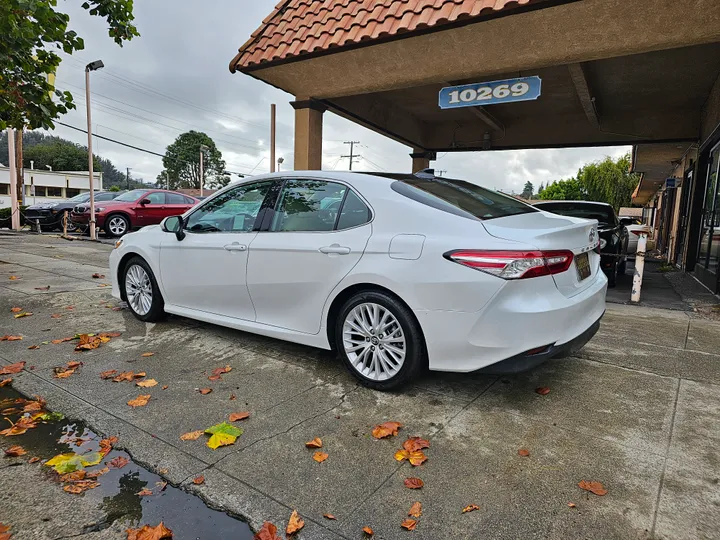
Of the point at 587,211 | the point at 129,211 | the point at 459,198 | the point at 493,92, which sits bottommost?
the point at 129,211

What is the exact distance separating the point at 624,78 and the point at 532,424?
7.22 m

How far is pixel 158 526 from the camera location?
1.93 meters

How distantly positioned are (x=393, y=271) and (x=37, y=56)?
19.2 feet

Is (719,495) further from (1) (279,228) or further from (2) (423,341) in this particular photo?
(1) (279,228)

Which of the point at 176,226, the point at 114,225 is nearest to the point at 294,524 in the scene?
the point at 176,226

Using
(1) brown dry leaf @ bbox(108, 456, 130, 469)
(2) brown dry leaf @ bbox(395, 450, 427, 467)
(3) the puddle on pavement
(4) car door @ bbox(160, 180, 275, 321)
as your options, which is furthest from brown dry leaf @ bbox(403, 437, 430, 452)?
(4) car door @ bbox(160, 180, 275, 321)

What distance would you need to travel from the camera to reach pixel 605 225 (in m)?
7.59

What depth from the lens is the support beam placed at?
6.55 metres

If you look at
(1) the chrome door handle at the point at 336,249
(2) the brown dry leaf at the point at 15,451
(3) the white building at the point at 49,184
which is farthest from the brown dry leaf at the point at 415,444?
(3) the white building at the point at 49,184

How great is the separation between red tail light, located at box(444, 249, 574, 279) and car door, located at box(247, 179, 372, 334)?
0.76 metres

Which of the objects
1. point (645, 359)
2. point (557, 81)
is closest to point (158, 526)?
point (645, 359)

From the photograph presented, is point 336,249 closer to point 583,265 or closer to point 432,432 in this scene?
point 432,432

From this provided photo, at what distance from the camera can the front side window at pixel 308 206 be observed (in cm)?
360

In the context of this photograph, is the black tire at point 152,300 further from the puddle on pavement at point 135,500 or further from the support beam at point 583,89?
the support beam at point 583,89
